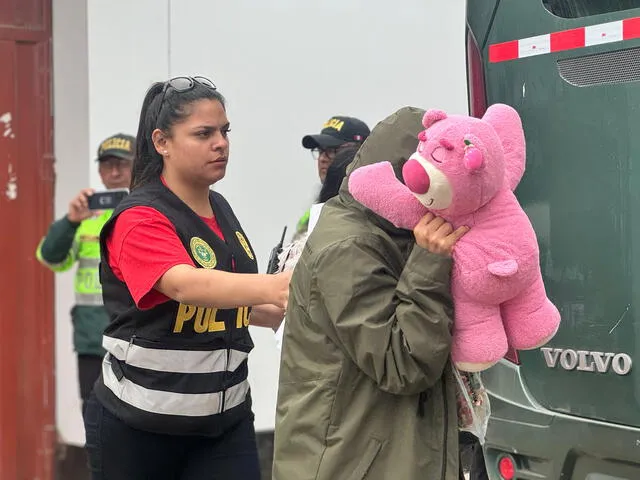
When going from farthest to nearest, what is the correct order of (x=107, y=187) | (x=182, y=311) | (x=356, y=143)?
(x=107, y=187) → (x=356, y=143) → (x=182, y=311)

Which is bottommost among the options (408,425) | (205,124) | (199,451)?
(199,451)

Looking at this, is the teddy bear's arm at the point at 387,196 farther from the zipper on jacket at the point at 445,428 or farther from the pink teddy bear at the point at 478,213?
the zipper on jacket at the point at 445,428

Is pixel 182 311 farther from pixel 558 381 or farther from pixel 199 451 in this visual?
pixel 558 381

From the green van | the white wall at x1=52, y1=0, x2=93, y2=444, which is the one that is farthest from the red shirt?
the white wall at x1=52, y1=0, x2=93, y2=444

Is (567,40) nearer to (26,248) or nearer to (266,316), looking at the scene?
(266,316)

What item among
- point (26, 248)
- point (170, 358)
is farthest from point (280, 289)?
point (26, 248)

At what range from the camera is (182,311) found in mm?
2869

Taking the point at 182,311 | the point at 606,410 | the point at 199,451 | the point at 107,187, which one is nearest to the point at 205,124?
the point at 182,311

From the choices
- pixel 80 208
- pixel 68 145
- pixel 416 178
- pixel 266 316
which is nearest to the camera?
pixel 416 178

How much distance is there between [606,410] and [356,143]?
206 cm

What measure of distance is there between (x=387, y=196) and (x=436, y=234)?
0.14 meters

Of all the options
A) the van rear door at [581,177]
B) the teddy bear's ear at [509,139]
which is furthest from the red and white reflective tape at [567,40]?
the teddy bear's ear at [509,139]

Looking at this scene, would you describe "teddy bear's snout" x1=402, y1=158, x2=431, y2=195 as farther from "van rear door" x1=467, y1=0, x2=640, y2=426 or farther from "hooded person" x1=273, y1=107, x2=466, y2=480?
"van rear door" x1=467, y1=0, x2=640, y2=426

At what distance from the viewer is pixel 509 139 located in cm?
217
